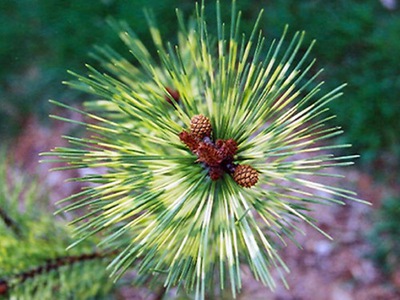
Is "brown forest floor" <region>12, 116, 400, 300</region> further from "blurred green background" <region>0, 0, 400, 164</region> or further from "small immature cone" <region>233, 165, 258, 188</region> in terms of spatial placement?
"small immature cone" <region>233, 165, 258, 188</region>

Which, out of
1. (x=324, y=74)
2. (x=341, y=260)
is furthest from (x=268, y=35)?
(x=341, y=260)

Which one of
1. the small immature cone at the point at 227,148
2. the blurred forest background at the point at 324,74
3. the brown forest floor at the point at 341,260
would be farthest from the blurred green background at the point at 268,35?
the small immature cone at the point at 227,148

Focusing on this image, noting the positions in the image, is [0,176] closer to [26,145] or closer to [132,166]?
[132,166]

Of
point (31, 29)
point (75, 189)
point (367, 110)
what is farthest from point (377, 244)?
point (31, 29)

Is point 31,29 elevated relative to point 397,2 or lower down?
elevated

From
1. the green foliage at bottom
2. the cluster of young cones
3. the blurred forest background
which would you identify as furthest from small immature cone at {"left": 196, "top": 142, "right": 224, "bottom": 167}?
the blurred forest background

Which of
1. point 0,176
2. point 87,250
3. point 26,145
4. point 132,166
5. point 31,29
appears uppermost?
point 31,29

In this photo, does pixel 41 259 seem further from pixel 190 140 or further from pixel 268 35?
pixel 268 35
